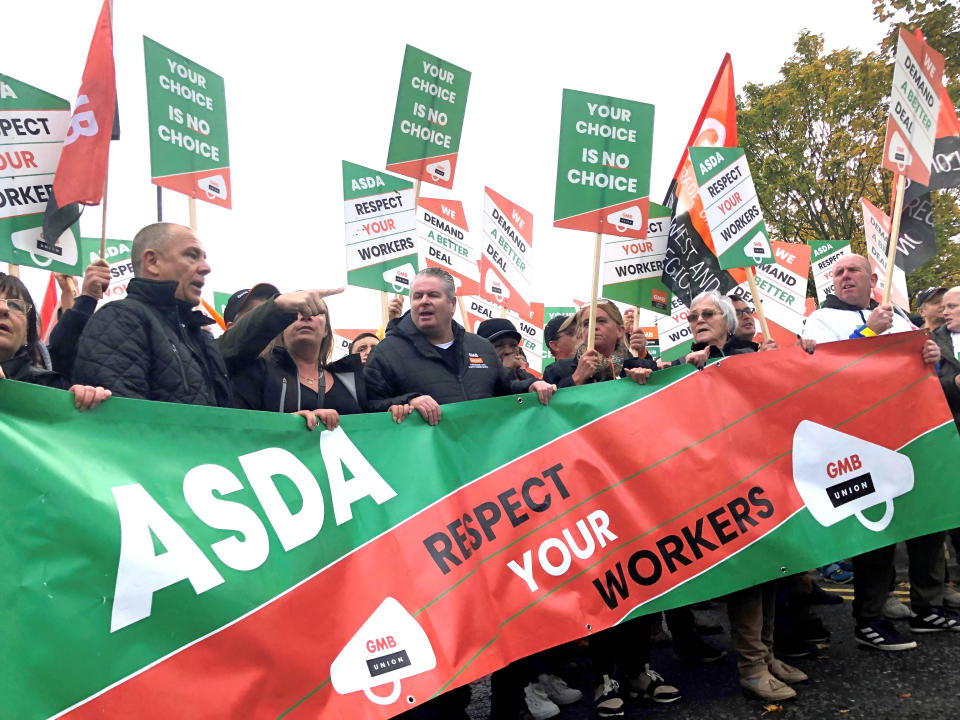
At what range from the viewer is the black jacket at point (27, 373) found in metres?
3.00

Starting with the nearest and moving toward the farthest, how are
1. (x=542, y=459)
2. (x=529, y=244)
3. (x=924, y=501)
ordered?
1. (x=542, y=459)
2. (x=924, y=501)
3. (x=529, y=244)

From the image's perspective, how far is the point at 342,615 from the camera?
2.91 metres

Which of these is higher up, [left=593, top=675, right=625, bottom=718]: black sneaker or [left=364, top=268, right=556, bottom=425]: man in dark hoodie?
[left=364, top=268, right=556, bottom=425]: man in dark hoodie

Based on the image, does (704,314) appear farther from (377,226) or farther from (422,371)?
(377,226)

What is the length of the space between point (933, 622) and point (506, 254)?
6.72 m

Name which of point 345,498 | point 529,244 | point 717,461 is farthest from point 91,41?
point 529,244

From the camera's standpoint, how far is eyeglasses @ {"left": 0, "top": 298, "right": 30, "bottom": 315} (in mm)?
3073

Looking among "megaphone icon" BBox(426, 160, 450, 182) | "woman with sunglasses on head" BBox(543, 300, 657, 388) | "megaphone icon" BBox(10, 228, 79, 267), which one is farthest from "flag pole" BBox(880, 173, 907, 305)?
"megaphone icon" BBox(10, 228, 79, 267)

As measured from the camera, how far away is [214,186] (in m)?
6.69

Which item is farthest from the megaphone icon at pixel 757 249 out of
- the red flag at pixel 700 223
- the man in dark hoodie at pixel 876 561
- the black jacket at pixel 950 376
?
the black jacket at pixel 950 376

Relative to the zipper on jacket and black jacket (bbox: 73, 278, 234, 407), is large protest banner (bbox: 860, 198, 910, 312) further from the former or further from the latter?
the zipper on jacket

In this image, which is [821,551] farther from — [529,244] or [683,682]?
[529,244]

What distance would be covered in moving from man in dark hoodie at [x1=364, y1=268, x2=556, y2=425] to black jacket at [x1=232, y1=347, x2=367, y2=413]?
32cm

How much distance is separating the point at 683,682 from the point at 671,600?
0.84m
